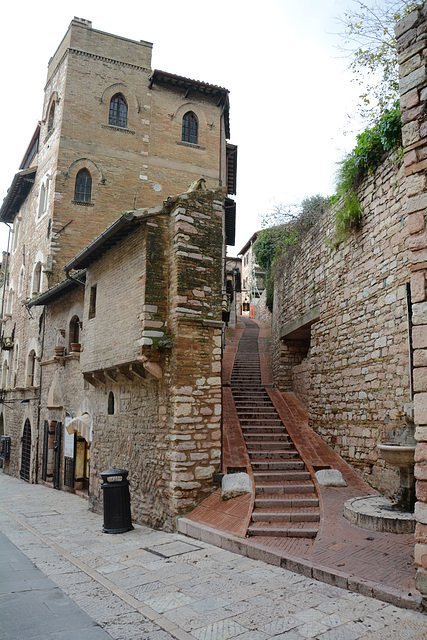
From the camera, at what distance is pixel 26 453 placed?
1859 cm

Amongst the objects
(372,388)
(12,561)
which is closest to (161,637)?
(12,561)

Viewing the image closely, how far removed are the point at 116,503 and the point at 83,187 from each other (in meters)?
14.3

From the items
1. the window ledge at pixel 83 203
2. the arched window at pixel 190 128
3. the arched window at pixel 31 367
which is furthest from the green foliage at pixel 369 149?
the arched window at pixel 31 367

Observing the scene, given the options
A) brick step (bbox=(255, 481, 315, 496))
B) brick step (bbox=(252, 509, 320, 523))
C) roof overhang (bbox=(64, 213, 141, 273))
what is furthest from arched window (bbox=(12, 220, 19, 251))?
brick step (bbox=(252, 509, 320, 523))

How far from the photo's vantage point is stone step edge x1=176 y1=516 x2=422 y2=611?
417 cm

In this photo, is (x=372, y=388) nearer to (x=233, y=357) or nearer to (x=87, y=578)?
(x=87, y=578)

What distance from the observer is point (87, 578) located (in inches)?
211

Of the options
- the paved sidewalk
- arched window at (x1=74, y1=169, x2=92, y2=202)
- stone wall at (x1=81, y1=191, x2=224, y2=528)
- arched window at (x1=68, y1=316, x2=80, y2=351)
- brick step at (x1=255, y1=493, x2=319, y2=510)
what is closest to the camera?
the paved sidewalk

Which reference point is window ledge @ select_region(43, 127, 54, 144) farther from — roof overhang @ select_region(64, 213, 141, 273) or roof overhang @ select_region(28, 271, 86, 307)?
roof overhang @ select_region(64, 213, 141, 273)

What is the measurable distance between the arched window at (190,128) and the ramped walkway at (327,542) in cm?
1490

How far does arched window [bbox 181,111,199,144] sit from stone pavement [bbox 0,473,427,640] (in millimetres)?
17406

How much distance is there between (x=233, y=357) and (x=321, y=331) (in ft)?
25.9

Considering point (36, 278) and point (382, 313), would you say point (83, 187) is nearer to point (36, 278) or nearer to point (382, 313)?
point (36, 278)

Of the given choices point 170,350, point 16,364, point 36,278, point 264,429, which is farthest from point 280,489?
point 16,364
